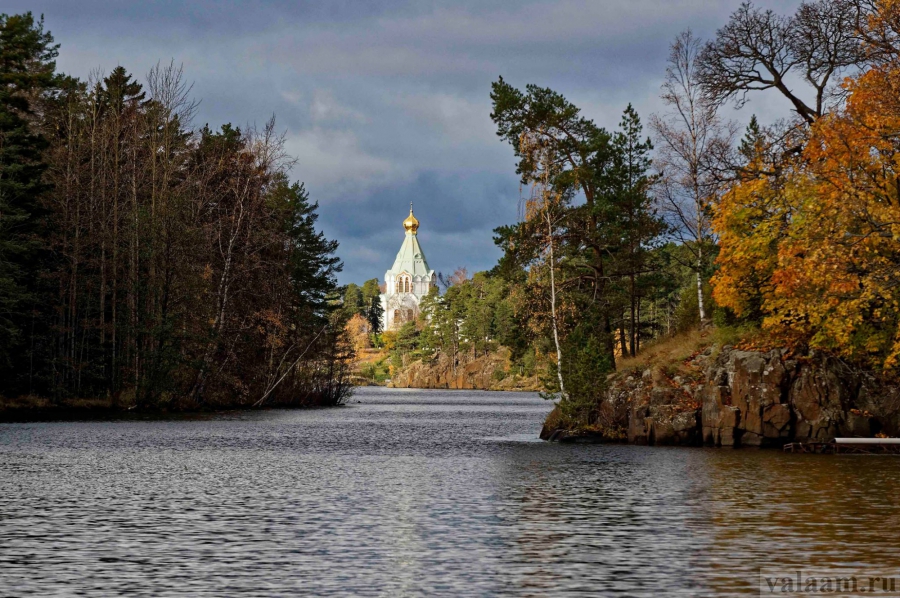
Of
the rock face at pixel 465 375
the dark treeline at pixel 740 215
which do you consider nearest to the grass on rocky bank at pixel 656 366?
the dark treeline at pixel 740 215

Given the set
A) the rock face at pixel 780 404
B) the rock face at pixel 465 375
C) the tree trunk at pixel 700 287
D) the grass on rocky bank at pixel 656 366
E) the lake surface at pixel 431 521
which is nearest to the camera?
the lake surface at pixel 431 521

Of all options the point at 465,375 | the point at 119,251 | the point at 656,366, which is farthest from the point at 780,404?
the point at 465,375

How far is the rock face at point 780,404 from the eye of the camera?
3550 cm

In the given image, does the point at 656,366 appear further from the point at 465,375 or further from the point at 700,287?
the point at 465,375

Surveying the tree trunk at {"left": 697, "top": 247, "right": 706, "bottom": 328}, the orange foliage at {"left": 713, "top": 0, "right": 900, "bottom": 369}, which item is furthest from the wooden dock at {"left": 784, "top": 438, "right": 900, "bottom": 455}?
the tree trunk at {"left": 697, "top": 247, "right": 706, "bottom": 328}

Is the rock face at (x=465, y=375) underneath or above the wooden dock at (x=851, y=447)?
above

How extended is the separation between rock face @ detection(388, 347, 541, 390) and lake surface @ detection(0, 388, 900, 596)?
395 ft

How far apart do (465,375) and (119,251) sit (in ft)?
372

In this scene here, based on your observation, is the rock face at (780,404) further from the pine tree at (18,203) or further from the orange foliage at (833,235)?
the pine tree at (18,203)

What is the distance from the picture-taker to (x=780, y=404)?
1409 inches

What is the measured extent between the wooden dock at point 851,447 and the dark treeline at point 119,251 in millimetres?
36542

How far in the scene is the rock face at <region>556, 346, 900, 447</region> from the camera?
116 feet

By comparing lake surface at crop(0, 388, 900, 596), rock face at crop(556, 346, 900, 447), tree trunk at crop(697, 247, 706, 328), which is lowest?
lake surface at crop(0, 388, 900, 596)

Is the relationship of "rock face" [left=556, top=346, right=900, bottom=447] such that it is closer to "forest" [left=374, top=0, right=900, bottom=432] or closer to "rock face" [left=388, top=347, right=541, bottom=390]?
"forest" [left=374, top=0, right=900, bottom=432]
